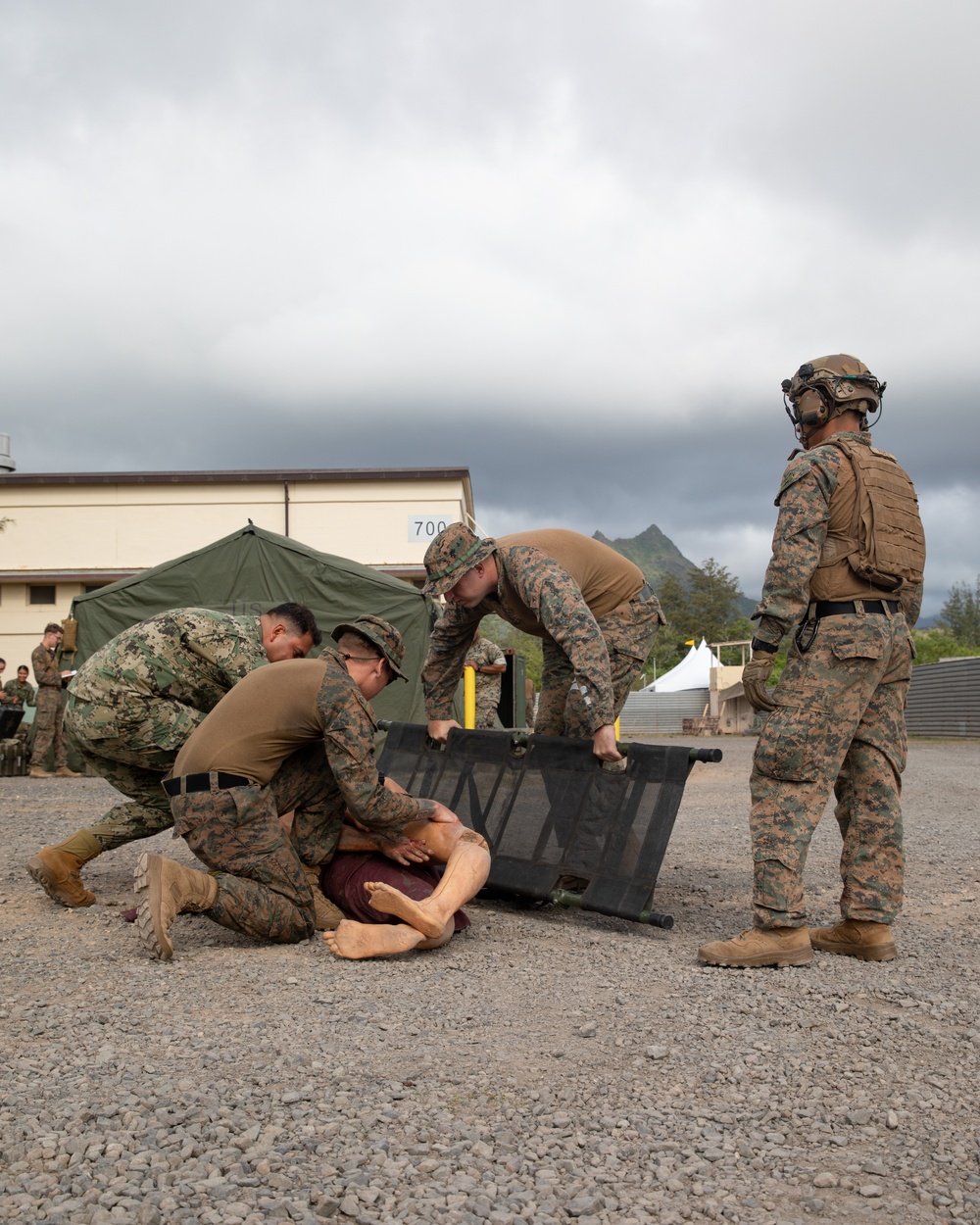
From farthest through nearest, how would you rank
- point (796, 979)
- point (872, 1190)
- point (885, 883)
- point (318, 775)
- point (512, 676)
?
point (512, 676) < point (318, 775) < point (885, 883) < point (796, 979) < point (872, 1190)

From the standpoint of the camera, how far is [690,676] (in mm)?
45812

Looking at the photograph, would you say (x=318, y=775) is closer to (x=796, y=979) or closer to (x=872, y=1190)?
(x=796, y=979)

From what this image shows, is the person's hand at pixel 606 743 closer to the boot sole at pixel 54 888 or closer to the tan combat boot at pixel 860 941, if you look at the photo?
the tan combat boot at pixel 860 941

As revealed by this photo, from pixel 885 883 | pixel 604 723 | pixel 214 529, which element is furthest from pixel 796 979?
pixel 214 529

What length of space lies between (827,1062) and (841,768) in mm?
1431

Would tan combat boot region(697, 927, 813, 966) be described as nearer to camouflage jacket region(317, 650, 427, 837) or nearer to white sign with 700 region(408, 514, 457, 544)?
camouflage jacket region(317, 650, 427, 837)

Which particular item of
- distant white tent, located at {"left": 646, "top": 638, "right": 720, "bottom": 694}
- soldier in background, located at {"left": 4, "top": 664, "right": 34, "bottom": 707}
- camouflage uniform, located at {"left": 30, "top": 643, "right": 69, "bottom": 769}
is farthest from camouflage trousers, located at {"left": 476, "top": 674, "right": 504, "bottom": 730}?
distant white tent, located at {"left": 646, "top": 638, "right": 720, "bottom": 694}

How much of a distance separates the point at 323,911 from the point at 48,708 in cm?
1095

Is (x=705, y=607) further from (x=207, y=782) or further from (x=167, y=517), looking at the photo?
(x=207, y=782)

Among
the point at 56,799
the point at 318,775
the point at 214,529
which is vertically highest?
the point at 214,529

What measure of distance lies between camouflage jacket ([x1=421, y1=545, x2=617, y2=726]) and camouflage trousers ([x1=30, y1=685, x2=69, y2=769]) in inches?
402

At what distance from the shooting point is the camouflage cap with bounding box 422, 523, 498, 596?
175 inches

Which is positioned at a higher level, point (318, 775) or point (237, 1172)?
point (318, 775)

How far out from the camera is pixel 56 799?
10.7m
